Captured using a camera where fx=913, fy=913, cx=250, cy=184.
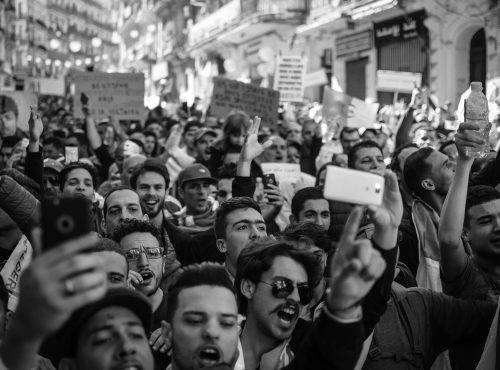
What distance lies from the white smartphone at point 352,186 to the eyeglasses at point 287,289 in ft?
4.09

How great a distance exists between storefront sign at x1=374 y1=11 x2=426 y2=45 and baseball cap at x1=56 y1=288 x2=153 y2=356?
66.6 feet

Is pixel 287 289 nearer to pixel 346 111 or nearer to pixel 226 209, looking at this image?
pixel 226 209

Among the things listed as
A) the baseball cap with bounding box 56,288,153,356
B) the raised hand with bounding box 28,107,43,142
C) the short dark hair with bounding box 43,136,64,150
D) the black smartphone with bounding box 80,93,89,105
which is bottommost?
the baseball cap with bounding box 56,288,153,356

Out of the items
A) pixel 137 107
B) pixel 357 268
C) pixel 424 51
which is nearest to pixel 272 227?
pixel 357 268

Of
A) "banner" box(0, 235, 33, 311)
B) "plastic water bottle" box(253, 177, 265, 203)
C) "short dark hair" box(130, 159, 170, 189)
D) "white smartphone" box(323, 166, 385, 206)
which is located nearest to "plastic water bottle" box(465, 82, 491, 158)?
"white smartphone" box(323, 166, 385, 206)

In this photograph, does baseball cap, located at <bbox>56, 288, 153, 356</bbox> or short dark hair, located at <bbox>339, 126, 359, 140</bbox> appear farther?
short dark hair, located at <bbox>339, 126, 359, 140</bbox>

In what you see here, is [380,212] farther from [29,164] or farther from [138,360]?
[29,164]

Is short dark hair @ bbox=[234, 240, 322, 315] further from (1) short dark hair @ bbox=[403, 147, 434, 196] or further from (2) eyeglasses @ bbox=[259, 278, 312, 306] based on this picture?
(1) short dark hair @ bbox=[403, 147, 434, 196]

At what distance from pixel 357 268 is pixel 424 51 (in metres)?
20.5

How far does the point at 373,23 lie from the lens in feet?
83.4

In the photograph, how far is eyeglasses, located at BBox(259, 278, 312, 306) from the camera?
353cm

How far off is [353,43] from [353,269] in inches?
991

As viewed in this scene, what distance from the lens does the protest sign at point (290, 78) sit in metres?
12.7

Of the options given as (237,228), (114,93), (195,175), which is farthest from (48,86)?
(237,228)
